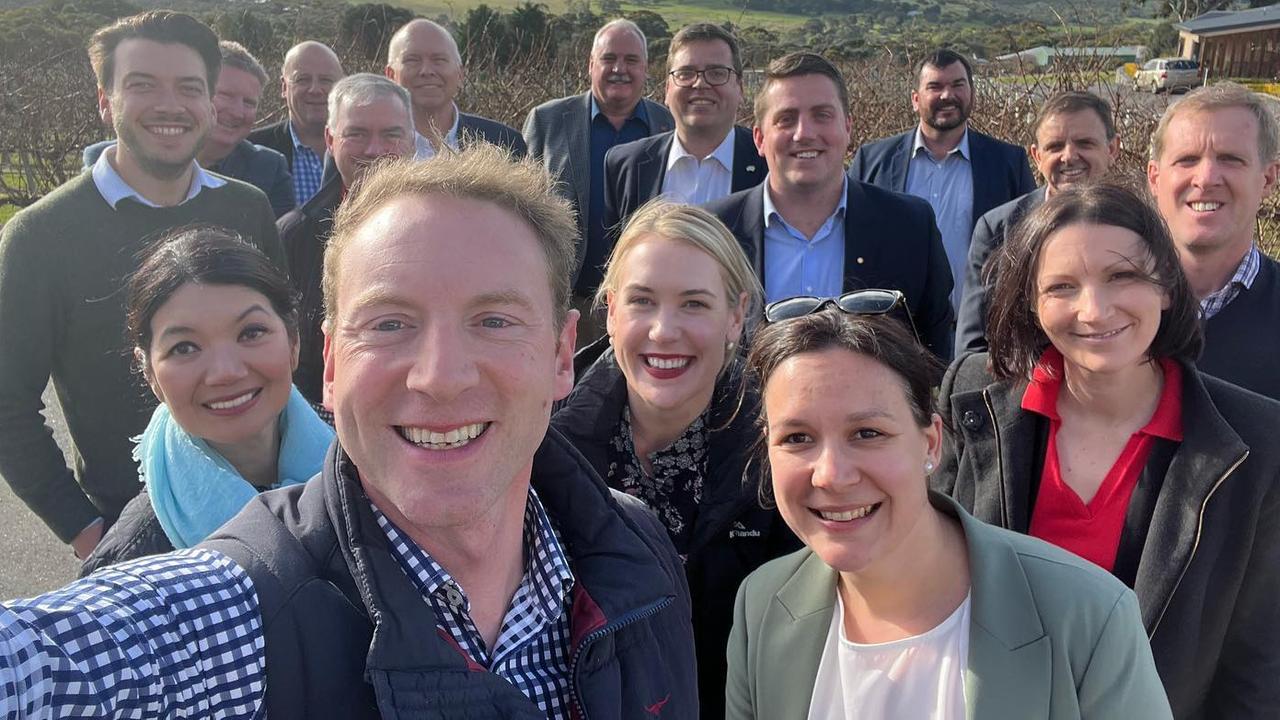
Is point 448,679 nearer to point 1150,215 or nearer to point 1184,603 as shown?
point 1184,603

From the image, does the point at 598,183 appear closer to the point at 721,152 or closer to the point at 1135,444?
the point at 721,152

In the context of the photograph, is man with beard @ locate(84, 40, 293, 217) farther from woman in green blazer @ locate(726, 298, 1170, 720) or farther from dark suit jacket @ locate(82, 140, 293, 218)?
woman in green blazer @ locate(726, 298, 1170, 720)

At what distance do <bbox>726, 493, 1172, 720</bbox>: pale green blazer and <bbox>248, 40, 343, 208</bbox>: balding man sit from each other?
14.9 ft

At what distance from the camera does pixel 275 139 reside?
Answer: 584 centimetres

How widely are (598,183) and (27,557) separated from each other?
11.7 ft

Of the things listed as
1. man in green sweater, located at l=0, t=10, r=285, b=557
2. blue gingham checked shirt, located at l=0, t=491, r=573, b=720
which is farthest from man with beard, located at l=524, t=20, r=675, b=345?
blue gingham checked shirt, located at l=0, t=491, r=573, b=720

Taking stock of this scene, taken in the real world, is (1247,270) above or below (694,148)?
below

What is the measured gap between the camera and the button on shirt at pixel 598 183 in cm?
519

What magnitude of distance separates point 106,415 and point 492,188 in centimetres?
218

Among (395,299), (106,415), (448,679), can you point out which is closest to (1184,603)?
(448,679)

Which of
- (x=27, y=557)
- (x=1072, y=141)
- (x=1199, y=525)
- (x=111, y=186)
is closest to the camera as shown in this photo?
(x=1199, y=525)

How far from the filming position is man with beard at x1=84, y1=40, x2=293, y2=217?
512 cm

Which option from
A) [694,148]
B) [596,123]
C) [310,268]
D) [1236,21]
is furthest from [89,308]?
[1236,21]

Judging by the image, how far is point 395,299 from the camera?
1431 millimetres
